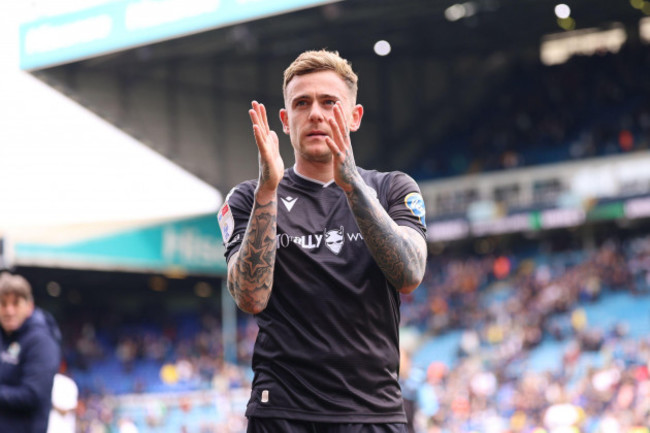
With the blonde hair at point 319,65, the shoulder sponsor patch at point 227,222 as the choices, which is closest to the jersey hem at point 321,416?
the shoulder sponsor patch at point 227,222

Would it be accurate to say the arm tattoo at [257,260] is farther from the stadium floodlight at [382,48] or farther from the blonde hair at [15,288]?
the stadium floodlight at [382,48]

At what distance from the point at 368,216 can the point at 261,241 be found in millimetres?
340

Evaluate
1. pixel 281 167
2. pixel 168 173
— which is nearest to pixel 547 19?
pixel 168 173

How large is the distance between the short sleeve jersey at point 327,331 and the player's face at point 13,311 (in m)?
2.73

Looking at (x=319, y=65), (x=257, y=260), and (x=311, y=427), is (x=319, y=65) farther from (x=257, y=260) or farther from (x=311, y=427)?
(x=311, y=427)

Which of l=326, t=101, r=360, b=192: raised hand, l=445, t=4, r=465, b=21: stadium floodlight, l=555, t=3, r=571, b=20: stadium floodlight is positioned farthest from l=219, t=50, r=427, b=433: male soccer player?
l=555, t=3, r=571, b=20: stadium floodlight

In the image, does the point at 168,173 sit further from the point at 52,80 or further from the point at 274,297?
the point at 274,297

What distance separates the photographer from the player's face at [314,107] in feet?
9.75

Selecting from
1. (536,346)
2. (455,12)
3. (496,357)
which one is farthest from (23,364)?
(455,12)

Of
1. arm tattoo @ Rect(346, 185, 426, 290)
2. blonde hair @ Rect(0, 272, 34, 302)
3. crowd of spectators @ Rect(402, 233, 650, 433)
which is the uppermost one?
crowd of spectators @ Rect(402, 233, 650, 433)

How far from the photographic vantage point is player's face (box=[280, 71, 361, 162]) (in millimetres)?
2973

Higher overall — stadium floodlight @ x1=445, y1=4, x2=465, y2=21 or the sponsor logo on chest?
stadium floodlight @ x1=445, y1=4, x2=465, y2=21

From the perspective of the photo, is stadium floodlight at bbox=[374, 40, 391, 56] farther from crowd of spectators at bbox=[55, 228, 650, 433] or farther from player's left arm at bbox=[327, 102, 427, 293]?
player's left arm at bbox=[327, 102, 427, 293]

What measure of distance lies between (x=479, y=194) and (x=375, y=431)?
2627cm
